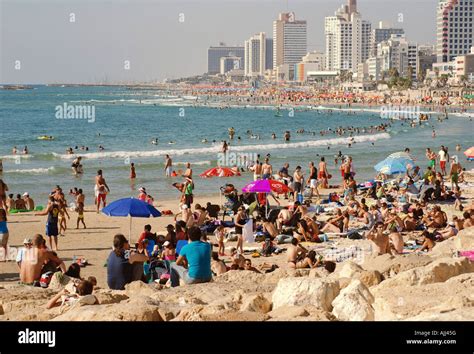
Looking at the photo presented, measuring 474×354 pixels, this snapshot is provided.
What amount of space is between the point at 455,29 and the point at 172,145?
140 metres

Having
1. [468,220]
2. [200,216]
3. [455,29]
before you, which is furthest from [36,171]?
[455,29]

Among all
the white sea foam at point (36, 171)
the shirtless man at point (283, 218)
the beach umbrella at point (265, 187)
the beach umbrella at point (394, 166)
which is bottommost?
the shirtless man at point (283, 218)

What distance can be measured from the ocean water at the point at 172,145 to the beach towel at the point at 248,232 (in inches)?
324

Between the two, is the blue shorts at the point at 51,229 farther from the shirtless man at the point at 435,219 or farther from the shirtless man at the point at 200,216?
the shirtless man at the point at 435,219

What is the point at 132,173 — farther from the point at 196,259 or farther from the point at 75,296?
the point at 75,296

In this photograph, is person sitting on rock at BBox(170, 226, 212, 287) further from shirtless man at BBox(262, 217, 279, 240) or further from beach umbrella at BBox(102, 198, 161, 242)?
shirtless man at BBox(262, 217, 279, 240)

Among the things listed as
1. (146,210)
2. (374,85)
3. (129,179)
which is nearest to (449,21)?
(374,85)

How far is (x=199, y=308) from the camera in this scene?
21.7 ft

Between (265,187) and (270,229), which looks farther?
(265,187)

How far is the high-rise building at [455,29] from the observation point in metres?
170

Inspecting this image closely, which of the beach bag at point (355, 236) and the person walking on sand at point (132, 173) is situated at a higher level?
the person walking on sand at point (132, 173)

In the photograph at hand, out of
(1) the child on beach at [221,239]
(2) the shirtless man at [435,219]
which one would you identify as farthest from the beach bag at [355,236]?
(1) the child on beach at [221,239]

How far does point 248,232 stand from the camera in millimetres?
14242
